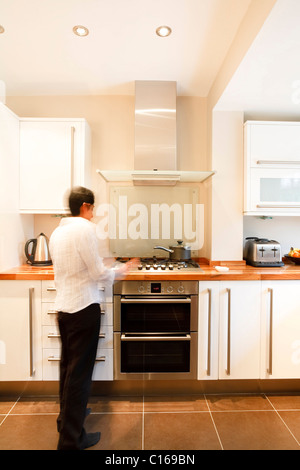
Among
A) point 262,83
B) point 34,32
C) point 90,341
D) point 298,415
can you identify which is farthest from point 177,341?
point 34,32

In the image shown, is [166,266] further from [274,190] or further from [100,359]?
[274,190]

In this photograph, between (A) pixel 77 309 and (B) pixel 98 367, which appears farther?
(B) pixel 98 367

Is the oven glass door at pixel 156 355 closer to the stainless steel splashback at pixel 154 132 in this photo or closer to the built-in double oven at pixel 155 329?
the built-in double oven at pixel 155 329

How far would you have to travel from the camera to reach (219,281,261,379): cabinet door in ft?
6.93

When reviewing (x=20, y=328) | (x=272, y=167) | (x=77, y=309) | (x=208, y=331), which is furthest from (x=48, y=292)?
(x=272, y=167)

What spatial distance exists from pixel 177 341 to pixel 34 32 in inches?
91.7

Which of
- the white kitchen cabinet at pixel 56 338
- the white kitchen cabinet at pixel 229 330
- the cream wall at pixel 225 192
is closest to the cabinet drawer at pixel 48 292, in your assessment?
the white kitchen cabinet at pixel 56 338

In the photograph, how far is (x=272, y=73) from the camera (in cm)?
191

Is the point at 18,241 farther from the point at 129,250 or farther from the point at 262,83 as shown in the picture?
the point at 262,83

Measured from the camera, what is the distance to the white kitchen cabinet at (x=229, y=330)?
2105 mm

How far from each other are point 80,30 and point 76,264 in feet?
4.91

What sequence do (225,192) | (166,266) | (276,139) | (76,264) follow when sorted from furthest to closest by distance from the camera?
1. (225,192)
2. (276,139)
3. (166,266)
4. (76,264)

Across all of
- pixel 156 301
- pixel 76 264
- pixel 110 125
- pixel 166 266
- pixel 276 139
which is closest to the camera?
pixel 76 264

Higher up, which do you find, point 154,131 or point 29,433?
point 154,131
